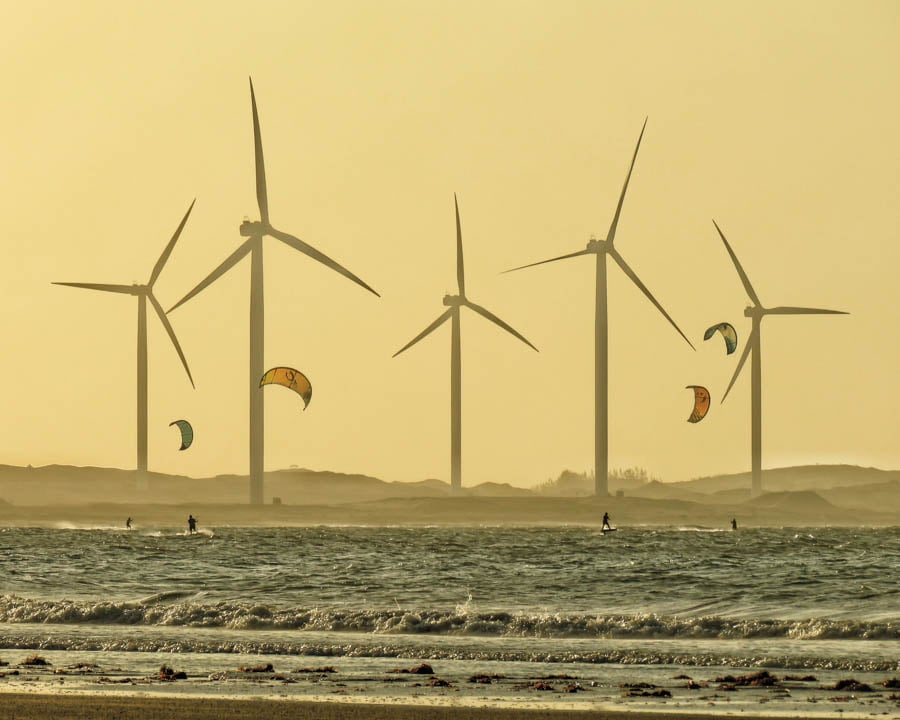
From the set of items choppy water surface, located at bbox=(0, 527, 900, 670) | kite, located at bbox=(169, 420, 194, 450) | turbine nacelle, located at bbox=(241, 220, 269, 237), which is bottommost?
choppy water surface, located at bbox=(0, 527, 900, 670)

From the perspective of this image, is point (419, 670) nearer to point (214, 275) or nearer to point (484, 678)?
point (484, 678)

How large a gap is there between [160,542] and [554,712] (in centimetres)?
8434

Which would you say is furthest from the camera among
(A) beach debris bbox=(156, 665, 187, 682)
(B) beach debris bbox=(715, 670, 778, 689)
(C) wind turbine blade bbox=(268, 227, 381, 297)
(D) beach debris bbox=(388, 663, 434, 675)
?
(C) wind turbine blade bbox=(268, 227, 381, 297)

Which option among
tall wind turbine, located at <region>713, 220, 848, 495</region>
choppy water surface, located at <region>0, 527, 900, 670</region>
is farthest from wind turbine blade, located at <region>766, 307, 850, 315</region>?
choppy water surface, located at <region>0, 527, 900, 670</region>

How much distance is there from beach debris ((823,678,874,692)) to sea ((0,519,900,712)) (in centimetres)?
124

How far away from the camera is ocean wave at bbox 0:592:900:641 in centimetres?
4284

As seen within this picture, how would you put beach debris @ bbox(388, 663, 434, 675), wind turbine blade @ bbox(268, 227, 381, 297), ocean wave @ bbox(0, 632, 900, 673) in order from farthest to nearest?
wind turbine blade @ bbox(268, 227, 381, 297) < ocean wave @ bbox(0, 632, 900, 673) < beach debris @ bbox(388, 663, 434, 675)

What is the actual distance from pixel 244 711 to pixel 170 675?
4925 millimetres

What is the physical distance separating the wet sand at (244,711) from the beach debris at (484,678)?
3463 millimetres

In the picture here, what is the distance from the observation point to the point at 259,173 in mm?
141000

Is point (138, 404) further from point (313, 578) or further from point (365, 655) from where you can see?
point (365, 655)

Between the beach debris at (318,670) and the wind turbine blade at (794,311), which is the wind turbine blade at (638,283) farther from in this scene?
the beach debris at (318,670)

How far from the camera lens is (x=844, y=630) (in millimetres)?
42812

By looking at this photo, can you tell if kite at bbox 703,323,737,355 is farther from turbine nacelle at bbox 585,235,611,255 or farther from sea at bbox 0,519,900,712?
sea at bbox 0,519,900,712
